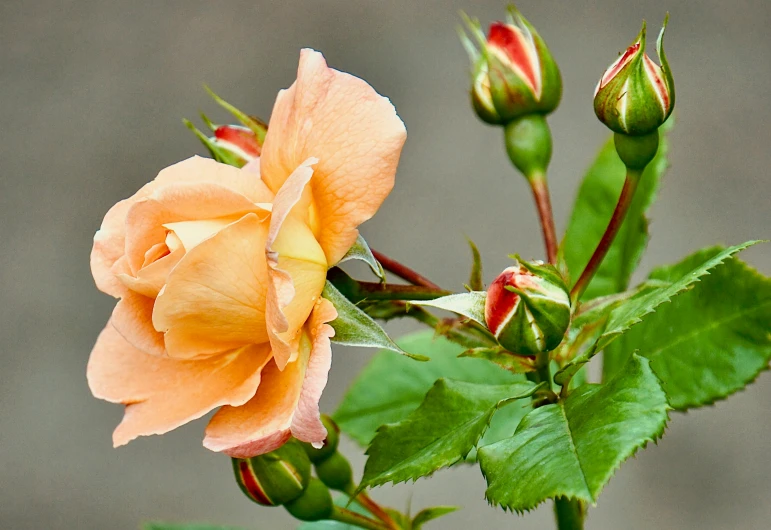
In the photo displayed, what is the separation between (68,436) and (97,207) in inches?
18.3

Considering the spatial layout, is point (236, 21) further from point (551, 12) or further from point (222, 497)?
point (222, 497)

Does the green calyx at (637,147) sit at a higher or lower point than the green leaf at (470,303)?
higher

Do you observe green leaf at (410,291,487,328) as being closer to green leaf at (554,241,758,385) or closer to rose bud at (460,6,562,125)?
green leaf at (554,241,758,385)

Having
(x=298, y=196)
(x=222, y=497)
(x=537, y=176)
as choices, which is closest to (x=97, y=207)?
(x=222, y=497)

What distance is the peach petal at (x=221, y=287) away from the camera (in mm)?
366

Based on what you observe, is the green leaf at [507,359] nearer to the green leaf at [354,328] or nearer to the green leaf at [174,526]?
the green leaf at [354,328]

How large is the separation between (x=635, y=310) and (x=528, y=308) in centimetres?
6

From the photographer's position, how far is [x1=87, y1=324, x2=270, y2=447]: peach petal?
0.39m

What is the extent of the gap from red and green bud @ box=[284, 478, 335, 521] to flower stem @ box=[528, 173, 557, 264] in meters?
0.18

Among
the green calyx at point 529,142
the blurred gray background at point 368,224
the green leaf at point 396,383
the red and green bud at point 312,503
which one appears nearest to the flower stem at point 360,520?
the red and green bud at point 312,503

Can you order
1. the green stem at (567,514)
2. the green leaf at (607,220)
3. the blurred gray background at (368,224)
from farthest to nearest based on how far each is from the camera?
the blurred gray background at (368,224)
the green leaf at (607,220)
the green stem at (567,514)

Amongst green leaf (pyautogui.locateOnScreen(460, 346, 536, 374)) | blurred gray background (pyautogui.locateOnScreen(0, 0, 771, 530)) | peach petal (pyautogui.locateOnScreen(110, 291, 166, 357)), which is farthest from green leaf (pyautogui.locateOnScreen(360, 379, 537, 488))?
blurred gray background (pyautogui.locateOnScreen(0, 0, 771, 530))

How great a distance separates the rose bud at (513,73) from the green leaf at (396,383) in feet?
0.61

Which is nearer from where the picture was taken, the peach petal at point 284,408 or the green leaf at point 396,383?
the peach petal at point 284,408
